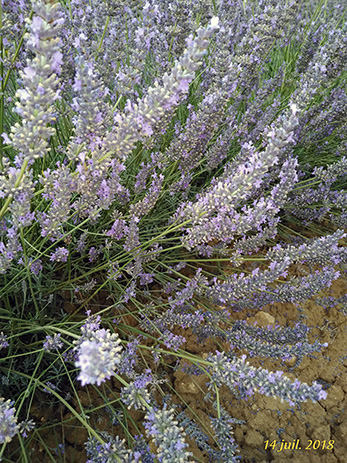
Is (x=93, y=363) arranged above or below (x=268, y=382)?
above

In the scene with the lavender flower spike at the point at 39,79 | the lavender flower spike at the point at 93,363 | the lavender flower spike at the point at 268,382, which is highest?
the lavender flower spike at the point at 39,79

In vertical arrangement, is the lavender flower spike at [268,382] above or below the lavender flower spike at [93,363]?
below

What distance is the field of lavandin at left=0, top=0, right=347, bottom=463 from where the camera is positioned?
3.22 feet

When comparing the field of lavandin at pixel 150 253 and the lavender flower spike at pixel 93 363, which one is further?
the field of lavandin at pixel 150 253

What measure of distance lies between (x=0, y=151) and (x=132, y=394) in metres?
0.98

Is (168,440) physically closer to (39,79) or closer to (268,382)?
(268,382)

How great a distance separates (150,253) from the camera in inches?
61.7

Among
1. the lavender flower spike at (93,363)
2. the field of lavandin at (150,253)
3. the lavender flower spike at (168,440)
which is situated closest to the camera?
the lavender flower spike at (93,363)

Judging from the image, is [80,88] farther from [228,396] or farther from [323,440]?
[323,440]

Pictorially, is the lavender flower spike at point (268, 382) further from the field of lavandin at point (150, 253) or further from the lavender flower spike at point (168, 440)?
the lavender flower spike at point (168, 440)

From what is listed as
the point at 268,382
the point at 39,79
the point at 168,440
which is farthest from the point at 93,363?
the point at 39,79

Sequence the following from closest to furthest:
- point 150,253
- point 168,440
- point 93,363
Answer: point 93,363
point 168,440
point 150,253

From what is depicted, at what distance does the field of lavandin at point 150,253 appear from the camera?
3.22 ft

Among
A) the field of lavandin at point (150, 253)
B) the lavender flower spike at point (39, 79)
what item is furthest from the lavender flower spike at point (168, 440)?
the lavender flower spike at point (39, 79)
